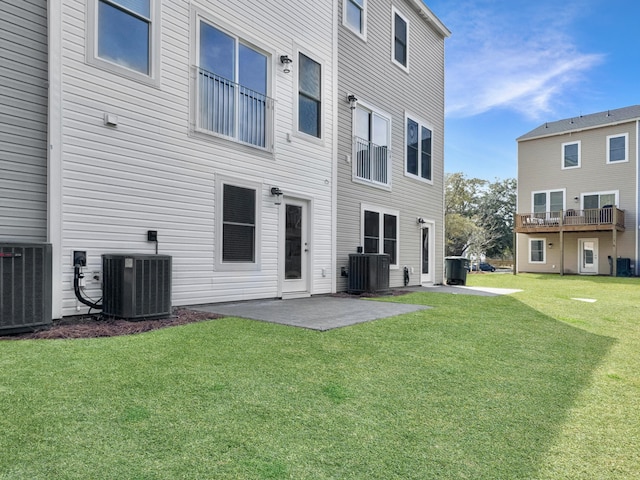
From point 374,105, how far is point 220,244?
602 centimetres

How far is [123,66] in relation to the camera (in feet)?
17.3

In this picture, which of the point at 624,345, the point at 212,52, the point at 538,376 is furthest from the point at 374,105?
the point at 538,376

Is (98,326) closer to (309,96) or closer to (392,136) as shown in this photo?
(309,96)

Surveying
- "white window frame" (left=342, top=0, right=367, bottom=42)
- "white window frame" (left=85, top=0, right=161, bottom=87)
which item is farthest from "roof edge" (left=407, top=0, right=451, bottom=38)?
"white window frame" (left=85, top=0, right=161, bottom=87)

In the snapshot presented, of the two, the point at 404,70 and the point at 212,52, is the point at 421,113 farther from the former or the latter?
the point at 212,52

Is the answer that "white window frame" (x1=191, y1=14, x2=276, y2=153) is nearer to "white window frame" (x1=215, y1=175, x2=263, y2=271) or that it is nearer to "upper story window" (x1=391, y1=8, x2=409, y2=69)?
"white window frame" (x1=215, y1=175, x2=263, y2=271)

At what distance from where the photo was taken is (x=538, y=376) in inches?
120

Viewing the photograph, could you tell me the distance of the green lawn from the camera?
1745 millimetres

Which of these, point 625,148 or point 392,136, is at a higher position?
point 625,148

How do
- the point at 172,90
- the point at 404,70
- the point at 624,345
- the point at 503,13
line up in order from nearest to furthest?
the point at 624,345, the point at 172,90, the point at 404,70, the point at 503,13

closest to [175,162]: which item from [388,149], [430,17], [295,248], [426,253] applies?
[295,248]

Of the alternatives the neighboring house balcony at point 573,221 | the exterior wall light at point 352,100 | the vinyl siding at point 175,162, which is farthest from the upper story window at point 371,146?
the neighboring house balcony at point 573,221

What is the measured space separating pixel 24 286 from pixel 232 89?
4.40m

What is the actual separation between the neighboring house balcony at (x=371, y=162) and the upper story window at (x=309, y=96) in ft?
4.52
